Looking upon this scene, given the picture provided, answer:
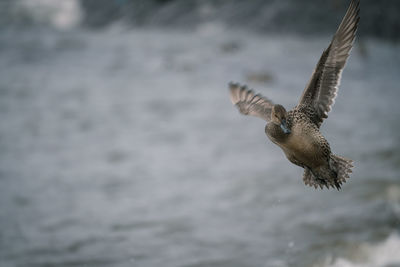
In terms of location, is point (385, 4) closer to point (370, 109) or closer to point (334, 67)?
point (370, 109)

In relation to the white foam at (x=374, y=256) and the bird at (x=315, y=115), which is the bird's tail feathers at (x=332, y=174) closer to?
the bird at (x=315, y=115)

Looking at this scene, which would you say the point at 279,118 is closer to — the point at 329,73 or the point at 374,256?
the point at 329,73

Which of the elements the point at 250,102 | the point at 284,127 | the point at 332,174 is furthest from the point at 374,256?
the point at 284,127

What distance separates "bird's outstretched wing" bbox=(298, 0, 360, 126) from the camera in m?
3.37

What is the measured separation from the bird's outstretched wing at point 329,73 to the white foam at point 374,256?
320 centimetres

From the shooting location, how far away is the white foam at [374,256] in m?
6.16

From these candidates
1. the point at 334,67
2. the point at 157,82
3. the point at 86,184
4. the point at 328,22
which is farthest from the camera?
the point at 328,22

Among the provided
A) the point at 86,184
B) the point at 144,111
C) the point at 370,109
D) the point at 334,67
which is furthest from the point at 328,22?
the point at 334,67

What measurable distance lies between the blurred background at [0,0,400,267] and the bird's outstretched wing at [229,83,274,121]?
306cm

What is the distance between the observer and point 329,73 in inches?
139

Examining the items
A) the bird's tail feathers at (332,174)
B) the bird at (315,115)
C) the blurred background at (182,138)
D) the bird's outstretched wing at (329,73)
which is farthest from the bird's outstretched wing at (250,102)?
the blurred background at (182,138)

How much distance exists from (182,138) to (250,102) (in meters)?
7.17

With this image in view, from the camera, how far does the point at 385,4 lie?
1418 cm

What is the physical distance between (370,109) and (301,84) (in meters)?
1.84
